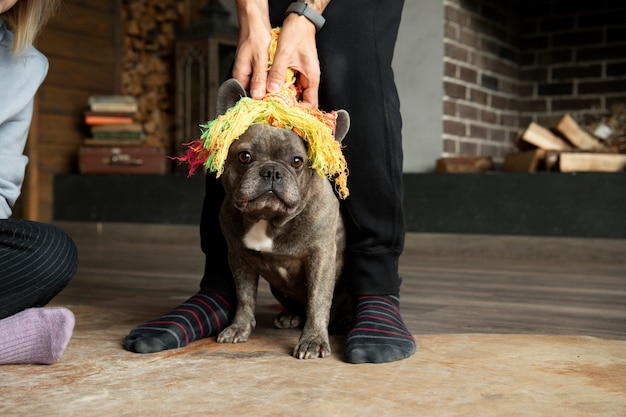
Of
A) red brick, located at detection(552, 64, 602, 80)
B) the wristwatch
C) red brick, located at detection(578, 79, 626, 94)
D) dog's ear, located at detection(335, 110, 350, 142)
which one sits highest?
red brick, located at detection(552, 64, 602, 80)

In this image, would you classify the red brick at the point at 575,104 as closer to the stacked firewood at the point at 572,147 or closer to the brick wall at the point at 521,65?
the brick wall at the point at 521,65

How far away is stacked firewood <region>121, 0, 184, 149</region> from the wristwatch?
3243mm

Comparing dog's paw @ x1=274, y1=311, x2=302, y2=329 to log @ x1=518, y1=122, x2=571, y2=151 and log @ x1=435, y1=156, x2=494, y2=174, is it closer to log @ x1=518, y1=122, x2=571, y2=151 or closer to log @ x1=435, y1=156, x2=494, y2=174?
log @ x1=435, y1=156, x2=494, y2=174

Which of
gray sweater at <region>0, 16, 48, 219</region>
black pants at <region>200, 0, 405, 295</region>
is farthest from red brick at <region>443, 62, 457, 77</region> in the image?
gray sweater at <region>0, 16, 48, 219</region>

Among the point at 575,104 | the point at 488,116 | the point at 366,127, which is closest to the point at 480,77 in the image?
the point at 488,116

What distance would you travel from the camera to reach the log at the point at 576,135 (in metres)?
3.33

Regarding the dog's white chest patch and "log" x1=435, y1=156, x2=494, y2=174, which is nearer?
the dog's white chest patch

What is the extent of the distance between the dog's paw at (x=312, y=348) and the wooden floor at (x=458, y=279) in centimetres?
25

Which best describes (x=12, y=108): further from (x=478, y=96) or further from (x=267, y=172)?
(x=478, y=96)

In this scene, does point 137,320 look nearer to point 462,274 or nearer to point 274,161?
point 274,161

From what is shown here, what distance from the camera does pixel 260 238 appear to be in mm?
1326

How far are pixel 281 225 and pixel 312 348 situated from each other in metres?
0.21

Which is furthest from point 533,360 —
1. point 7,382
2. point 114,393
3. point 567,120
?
point 567,120

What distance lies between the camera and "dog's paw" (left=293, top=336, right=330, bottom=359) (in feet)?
4.06
